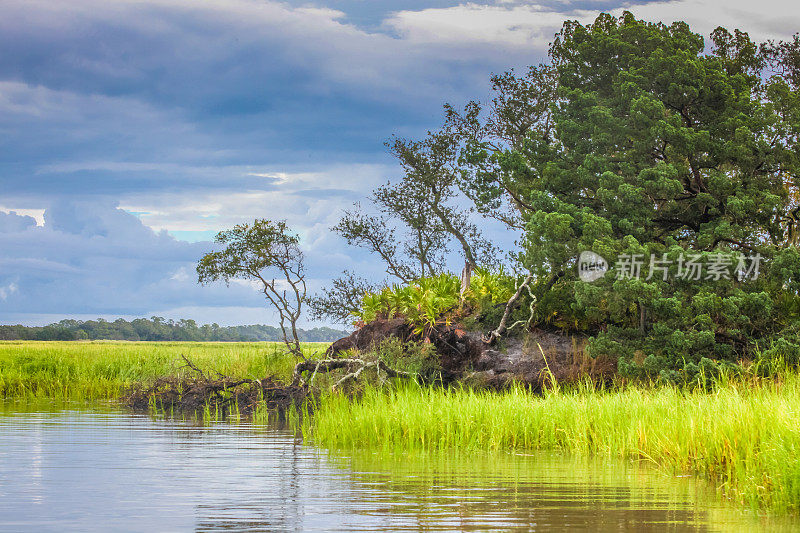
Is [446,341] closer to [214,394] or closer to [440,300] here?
[440,300]

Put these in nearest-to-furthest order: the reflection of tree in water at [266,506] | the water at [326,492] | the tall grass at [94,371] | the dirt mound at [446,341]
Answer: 1. the reflection of tree in water at [266,506]
2. the water at [326,492]
3. the dirt mound at [446,341]
4. the tall grass at [94,371]

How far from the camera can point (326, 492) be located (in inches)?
332

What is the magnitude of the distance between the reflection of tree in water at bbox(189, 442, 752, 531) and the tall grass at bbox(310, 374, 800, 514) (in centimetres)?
52

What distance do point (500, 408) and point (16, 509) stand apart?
7422 mm

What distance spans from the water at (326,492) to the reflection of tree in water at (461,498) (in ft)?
0.04

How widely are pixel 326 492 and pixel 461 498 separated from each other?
1.44m

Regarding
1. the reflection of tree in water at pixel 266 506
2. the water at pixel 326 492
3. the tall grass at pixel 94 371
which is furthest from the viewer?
the tall grass at pixel 94 371

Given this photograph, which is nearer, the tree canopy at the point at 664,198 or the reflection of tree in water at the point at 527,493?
the reflection of tree in water at the point at 527,493

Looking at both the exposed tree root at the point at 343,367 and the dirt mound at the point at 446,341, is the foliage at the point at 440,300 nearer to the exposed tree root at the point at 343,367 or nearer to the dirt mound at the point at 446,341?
the dirt mound at the point at 446,341

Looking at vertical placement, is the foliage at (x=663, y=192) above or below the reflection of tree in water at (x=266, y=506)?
above

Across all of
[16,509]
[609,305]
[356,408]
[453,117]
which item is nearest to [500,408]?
[356,408]

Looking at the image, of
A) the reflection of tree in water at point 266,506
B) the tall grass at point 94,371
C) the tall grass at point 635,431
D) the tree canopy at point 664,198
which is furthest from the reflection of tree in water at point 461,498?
the tall grass at point 94,371

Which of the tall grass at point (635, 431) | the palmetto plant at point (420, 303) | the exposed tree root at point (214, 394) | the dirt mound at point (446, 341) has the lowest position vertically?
the exposed tree root at point (214, 394)

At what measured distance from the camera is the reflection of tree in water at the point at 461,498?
22.9 feet
